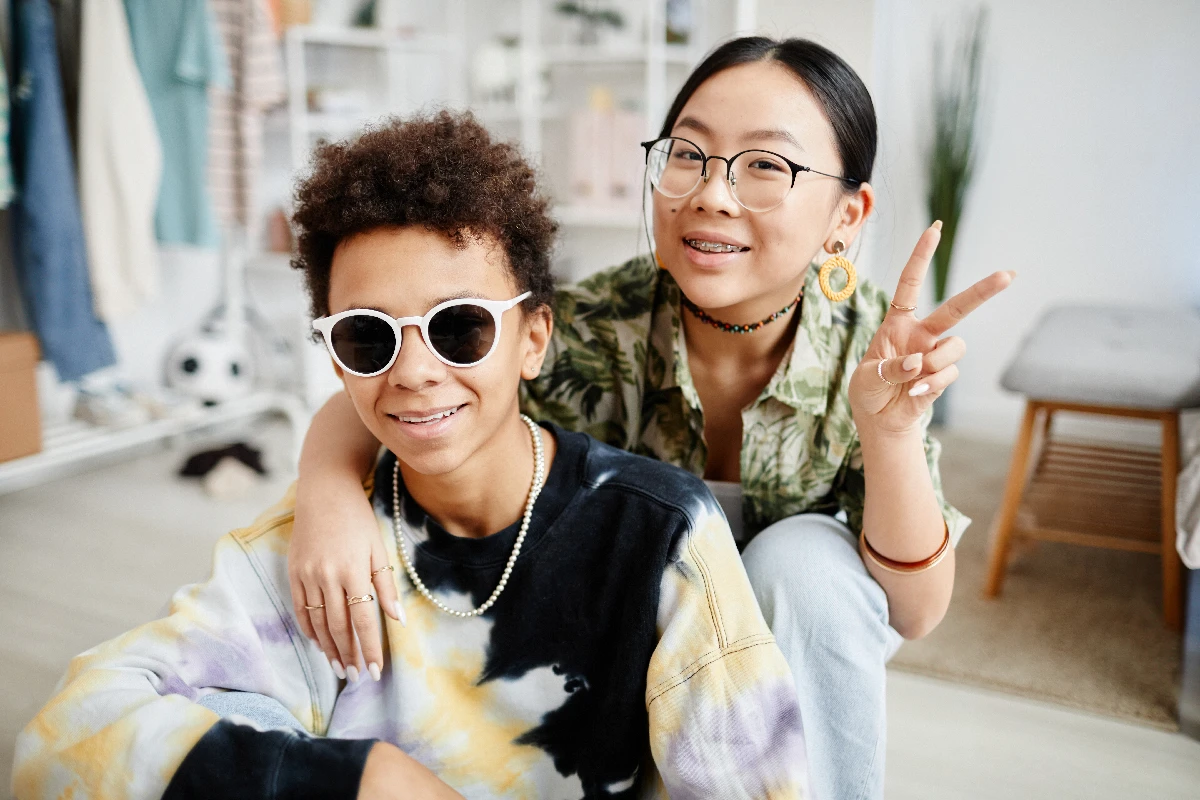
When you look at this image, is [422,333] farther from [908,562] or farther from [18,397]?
[18,397]

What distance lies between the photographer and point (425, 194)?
37.6 inches

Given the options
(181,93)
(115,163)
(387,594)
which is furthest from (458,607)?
(181,93)

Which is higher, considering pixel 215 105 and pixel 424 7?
pixel 424 7

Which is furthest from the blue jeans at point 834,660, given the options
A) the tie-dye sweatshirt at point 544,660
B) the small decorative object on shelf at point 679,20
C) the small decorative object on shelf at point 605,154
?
the small decorative object on shelf at point 679,20

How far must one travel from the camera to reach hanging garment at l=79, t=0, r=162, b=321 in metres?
2.69

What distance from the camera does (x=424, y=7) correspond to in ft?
13.4

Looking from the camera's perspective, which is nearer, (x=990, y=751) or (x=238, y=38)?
(x=990, y=751)

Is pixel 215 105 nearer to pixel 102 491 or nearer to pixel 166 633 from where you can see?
pixel 102 491

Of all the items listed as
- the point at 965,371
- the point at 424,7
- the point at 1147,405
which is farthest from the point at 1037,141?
the point at 424,7

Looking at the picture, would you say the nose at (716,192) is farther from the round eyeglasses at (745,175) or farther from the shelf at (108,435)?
the shelf at (108,435)

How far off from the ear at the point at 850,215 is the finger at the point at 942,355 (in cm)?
36

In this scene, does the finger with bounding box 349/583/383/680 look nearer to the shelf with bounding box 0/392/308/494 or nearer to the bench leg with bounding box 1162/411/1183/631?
the bench leg with bounding box 1162/411/1183/631

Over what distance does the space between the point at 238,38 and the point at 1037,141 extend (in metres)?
2.90

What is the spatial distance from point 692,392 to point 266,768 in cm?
75
